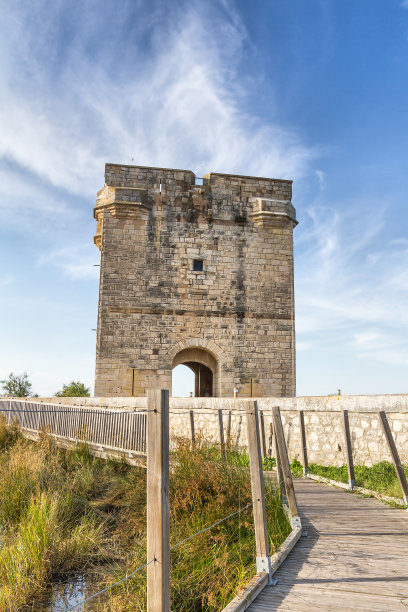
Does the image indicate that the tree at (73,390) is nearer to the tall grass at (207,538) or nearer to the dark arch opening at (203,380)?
the dark arch opening at (203,380)

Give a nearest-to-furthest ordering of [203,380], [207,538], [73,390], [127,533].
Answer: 1. [207,538]
2. [127,533]
3. [203,380]
4. [73,390]

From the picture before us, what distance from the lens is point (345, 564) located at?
406 centimetres

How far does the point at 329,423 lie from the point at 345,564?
491 centimetres

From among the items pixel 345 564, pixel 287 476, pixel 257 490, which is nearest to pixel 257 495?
pixel 257 490

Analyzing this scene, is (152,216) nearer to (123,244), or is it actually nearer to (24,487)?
(123,244)

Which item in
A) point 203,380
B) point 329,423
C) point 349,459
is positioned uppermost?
point 203,380

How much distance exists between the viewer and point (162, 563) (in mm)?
2752

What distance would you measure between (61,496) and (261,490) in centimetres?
451

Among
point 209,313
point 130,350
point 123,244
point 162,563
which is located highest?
point 123,244

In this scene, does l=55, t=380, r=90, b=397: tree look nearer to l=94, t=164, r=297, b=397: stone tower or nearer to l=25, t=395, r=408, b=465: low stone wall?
l=94, t=164, r=297, b=397: stone tower

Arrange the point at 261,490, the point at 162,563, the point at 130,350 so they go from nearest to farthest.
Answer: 1. the point at 162,563
2. the point at 261,490
3. the point at 130,350

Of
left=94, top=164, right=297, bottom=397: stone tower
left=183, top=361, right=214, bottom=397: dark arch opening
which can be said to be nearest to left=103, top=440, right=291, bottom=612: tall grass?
left=94, top=164, right=297, bottom=397: stone tower

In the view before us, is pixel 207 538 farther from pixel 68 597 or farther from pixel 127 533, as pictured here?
pixel 127 533

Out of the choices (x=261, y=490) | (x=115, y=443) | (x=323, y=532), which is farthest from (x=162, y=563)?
(x=115, y=443)
